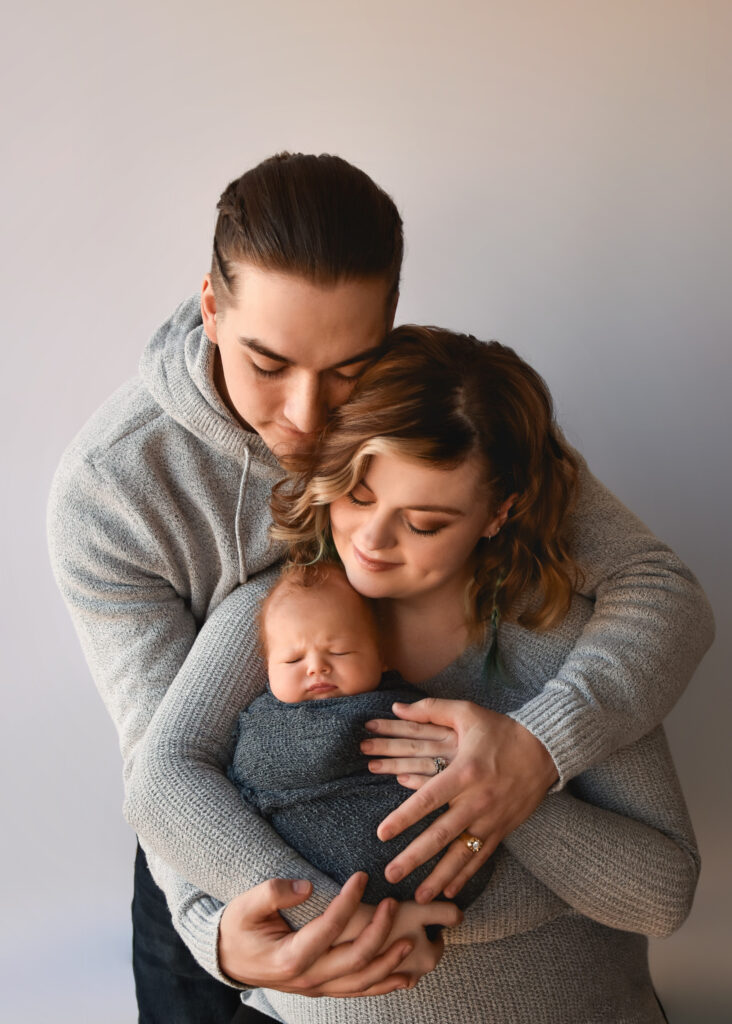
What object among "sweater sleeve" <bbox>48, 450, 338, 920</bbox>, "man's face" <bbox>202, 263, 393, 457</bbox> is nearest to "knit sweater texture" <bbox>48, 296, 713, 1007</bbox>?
"sweater sleeve" <bbox>48, 450, 338, 920</bbox>

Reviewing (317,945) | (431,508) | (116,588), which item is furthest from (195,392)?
(317,945)

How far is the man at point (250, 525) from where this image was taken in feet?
4.17

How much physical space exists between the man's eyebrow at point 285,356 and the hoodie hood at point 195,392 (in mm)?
221

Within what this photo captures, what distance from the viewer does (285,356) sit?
1312mm

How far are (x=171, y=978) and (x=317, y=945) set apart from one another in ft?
2.44

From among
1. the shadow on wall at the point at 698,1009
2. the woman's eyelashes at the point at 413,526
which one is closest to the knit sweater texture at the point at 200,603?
the woman's eyelashes at the point at 413,526

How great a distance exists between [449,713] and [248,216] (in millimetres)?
725

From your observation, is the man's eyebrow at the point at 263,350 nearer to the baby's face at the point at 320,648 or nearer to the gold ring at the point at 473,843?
the baby's face at the point at 320,648

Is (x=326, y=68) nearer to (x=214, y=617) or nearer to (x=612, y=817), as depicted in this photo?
(x=214, y=617)

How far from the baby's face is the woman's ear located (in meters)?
0.23

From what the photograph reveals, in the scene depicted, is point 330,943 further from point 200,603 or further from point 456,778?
point 200,603

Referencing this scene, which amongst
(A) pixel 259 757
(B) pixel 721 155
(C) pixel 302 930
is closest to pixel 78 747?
(A) pixel 259 757

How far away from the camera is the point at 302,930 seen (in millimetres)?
1228

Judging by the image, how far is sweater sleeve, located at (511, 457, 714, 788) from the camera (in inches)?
53.3
